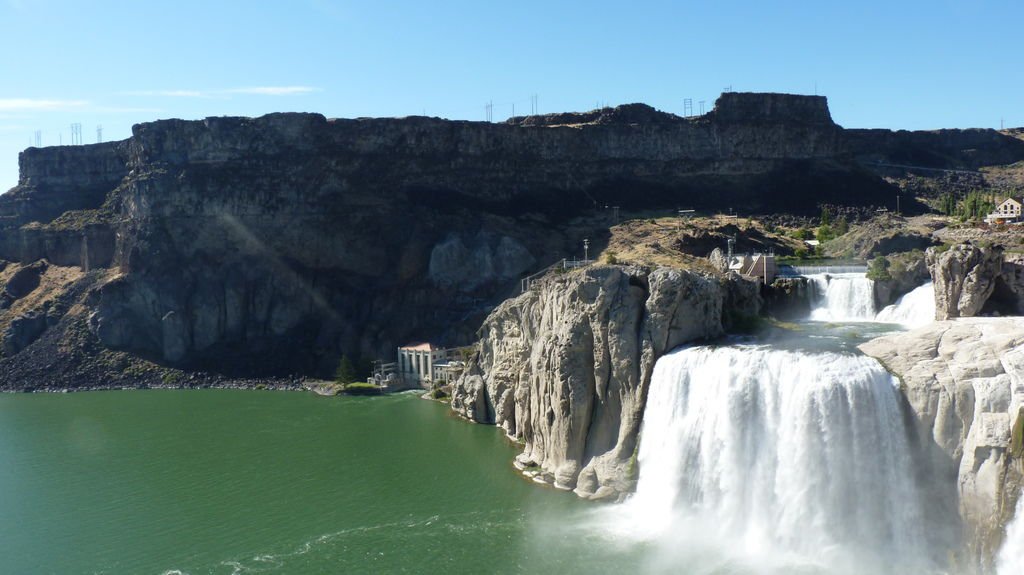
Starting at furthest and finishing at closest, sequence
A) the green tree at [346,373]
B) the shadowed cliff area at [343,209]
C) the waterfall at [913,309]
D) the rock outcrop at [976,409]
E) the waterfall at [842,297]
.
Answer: the shadowed cliff area at [343,209], the green tree at [346,373], the waterfall at [842,297], the waterfall at [913,309], the rock outcrop at [976,409]

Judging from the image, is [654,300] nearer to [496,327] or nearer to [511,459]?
[511,459]

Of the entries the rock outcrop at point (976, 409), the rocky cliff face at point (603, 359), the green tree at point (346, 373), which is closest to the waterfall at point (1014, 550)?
the rock outcrop at point (976, 409)

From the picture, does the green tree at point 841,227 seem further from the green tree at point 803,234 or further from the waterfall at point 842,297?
the waterfall at point 842,297

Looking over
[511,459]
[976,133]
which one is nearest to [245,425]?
[511,459]

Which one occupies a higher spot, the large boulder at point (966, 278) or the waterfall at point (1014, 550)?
the large boulder at point (966, 278)

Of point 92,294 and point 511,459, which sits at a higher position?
point 92,294

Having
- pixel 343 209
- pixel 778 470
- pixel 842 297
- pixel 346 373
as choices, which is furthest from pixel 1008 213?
pixel 343 209
